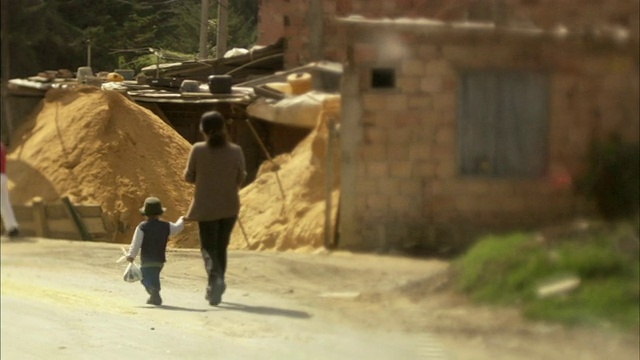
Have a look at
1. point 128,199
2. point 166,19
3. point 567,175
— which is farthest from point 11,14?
point 567,175

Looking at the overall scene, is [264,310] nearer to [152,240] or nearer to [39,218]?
[152,240]

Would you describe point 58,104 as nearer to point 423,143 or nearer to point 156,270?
point 156,270

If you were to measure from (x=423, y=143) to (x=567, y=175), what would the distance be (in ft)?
0.80

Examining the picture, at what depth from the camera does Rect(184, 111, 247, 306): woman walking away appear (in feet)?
6.01

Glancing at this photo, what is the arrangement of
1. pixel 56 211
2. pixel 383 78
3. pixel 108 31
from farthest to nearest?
pixel 108 31, pixel 56 211, pixel 383 78

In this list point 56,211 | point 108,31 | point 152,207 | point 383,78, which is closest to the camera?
point 383,78

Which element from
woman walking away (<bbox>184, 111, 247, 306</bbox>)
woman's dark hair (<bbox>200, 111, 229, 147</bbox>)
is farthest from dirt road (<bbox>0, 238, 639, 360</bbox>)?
woman's dark hair (<bbox>200, 111, 229, 147</bbox>)

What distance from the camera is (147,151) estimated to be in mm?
2049

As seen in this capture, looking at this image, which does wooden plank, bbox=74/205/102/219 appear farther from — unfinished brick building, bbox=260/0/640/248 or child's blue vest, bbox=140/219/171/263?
unfinished brick building, bbox=260/0/640/248

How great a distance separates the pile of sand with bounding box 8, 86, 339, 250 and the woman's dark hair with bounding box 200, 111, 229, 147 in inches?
4.5

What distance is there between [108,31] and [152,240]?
52 centimetres

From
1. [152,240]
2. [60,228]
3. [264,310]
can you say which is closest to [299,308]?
[264,310]

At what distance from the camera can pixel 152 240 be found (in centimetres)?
210

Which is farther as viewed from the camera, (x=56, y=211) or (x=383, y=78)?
(x=56, y=211)
